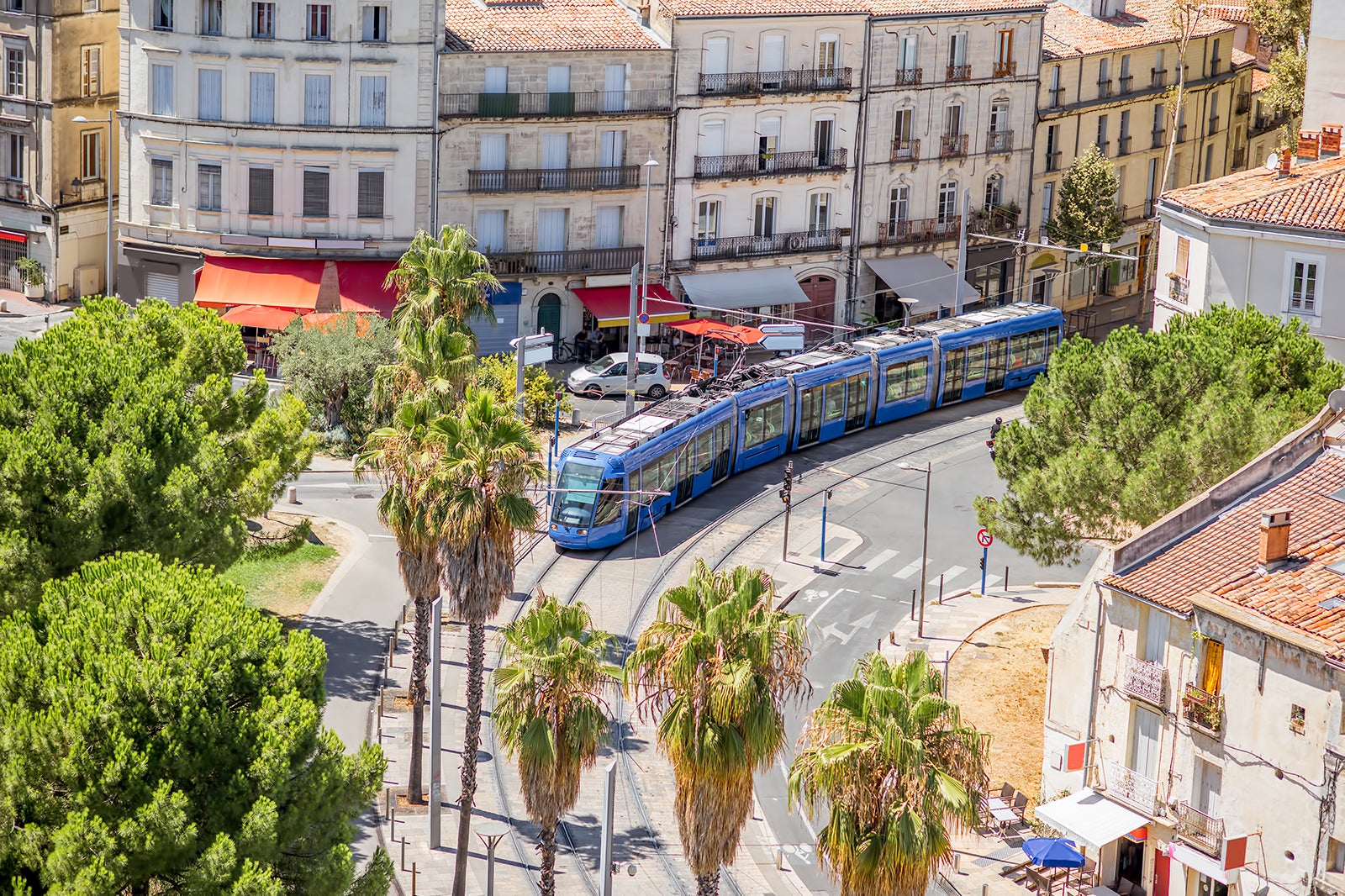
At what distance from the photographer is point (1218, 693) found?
41094 millimetres

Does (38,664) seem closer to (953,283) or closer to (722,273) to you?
(722,273)

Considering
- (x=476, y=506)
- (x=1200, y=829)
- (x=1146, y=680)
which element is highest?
(x=476, y=506)

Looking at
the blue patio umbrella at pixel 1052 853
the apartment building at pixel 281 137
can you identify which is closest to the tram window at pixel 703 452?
the apartment building at pixel 281 137

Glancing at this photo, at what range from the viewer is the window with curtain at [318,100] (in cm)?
7306

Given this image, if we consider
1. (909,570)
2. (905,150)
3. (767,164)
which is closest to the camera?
(909,570)

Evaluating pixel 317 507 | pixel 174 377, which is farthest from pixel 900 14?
pixel 174 377

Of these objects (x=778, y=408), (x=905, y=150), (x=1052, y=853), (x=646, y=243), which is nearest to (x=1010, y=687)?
(x=1052, y=853)

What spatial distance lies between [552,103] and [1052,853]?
132 feet

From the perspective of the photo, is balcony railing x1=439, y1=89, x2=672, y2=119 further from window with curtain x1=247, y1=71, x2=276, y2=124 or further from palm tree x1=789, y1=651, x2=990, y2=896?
palm tree x1=789, y1=651, x2=990, y2=896

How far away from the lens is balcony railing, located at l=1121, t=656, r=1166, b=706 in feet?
139

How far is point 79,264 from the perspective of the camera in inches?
3142

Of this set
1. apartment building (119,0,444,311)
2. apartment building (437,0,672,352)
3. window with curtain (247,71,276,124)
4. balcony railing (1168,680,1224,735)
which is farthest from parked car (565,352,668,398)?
balcony railing (1168,680,1224,735)

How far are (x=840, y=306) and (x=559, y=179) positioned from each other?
1376 cm

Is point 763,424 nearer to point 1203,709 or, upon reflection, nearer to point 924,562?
point 924,562
